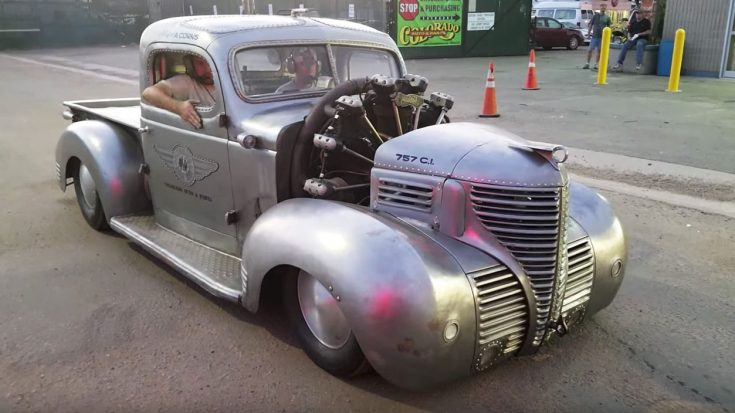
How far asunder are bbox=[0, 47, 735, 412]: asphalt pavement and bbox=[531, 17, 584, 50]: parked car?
66.7 feet

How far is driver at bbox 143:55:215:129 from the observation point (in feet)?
13.0

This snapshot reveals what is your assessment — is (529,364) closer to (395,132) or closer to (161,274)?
(395,132)

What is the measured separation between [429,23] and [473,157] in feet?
64.8

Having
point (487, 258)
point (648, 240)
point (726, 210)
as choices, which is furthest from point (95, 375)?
point (726, 210)

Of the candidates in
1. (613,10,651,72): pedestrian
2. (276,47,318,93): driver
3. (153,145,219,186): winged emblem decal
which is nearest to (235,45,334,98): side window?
(276,47,318,93): driver

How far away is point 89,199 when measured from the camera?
17.0 feet

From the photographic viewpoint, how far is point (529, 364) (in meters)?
3.19

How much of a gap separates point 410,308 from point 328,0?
28.5m

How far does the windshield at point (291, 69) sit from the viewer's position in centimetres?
389

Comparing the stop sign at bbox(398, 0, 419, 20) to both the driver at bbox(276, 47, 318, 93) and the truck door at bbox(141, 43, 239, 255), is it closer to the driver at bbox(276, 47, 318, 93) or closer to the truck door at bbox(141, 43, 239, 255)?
the truck door at bbox(141, 43, 239, 255)

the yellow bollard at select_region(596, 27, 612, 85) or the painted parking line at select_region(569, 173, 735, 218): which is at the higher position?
the yellow bollard at select_region(596, 27, 612, 85)

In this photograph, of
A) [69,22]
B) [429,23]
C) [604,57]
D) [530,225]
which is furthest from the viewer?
[69,22]

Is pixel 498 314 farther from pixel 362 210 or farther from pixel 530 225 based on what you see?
pixel 362 210

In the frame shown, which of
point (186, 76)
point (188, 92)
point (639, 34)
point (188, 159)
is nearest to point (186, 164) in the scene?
point (188, 159)
